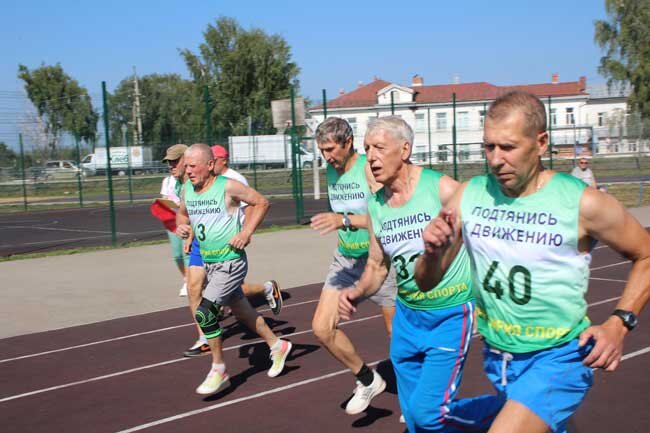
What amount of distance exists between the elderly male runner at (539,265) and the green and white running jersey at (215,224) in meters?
3.59

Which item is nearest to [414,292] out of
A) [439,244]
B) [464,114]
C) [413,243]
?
[413,243]

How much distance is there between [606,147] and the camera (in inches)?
1247

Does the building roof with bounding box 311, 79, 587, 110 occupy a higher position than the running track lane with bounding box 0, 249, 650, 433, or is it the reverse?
the building roof with bounding box 311, 79, 587, 110

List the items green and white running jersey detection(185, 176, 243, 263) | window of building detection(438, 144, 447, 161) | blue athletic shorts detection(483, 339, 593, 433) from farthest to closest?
1. window of building detection(438, 144, 447, 161)
2. green and white running jersey detection(185, 176, 243, 263)
3. blue athletic shorts detection(483, 339, 593, 433)

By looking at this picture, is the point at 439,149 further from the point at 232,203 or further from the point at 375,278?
the point at 375,278

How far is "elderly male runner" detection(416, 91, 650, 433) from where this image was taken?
3156 millimetres

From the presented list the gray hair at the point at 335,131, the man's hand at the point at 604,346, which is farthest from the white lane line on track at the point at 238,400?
the man's hand at the point at 604,346

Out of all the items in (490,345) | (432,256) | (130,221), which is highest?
(432,256)

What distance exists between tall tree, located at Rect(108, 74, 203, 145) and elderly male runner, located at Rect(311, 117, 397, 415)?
16.5 m

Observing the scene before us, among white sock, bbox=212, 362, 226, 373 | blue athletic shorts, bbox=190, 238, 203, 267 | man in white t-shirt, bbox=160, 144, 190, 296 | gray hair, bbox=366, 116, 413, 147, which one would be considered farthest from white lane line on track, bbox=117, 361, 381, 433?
gray hair, bbox=366, 116, 413, 147

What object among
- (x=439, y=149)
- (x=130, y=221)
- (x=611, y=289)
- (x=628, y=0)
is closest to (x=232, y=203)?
(x=611, y=289)

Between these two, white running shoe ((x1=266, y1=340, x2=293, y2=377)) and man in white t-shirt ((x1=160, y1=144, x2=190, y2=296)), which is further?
man in white t-shirt ((x1=160, y1=144, x2=190, y2=296))

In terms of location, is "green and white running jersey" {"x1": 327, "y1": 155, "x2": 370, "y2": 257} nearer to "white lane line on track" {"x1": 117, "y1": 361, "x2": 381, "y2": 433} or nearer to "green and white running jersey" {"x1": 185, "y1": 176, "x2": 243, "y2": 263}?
"green and white running jersey" {"x1": 185, "y1": 176, "x2": 243, "y2": 263}

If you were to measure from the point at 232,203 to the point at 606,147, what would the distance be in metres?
27.9
